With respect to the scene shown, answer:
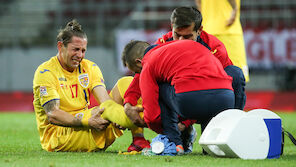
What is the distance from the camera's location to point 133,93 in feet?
13.2

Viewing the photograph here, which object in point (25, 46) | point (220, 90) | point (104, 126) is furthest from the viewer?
point (25, 46)

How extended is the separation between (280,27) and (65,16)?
494 cm

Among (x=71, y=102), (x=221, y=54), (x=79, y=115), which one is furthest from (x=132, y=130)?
(x=221, y=54)

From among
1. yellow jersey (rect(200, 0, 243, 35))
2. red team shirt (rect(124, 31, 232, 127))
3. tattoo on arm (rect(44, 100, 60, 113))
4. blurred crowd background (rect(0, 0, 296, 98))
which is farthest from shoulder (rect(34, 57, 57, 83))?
blurred crowd background (rect(0, 0, 296, 98))

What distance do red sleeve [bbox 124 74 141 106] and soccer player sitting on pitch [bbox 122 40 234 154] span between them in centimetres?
22

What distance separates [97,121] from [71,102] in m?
0.36

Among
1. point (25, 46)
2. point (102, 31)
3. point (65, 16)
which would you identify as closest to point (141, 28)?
point (102, 31)

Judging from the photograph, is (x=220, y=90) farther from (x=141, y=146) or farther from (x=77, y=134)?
(x=77, y=134)

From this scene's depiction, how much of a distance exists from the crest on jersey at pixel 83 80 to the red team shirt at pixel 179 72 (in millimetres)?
860

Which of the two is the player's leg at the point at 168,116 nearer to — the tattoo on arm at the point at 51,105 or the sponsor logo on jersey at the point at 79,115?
the sponsor logo on jersey at the point at 79,115

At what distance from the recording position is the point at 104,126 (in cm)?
418

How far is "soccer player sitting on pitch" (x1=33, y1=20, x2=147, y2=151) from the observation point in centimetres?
420

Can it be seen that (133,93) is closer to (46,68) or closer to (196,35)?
(196,35)

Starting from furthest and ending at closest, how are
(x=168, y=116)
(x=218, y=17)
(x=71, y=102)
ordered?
(x=218, y=17)
(x=71, y=102)
(x=168, y=116)
